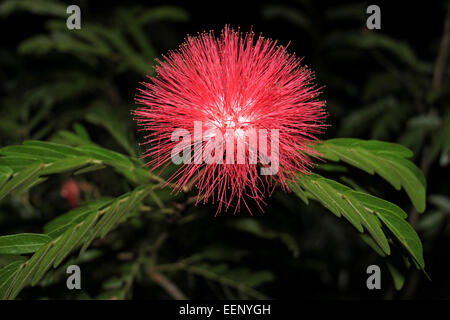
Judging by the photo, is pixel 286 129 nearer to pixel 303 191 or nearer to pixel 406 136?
pixel 303 191

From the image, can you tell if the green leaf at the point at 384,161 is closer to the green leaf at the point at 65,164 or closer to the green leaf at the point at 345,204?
the green leaf at the point at 345,204

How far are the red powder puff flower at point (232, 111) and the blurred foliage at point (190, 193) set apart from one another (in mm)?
141

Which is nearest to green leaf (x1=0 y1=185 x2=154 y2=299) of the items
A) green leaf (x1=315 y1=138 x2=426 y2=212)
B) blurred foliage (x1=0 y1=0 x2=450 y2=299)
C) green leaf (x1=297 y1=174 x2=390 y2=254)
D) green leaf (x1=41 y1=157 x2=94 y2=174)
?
blurred foliage (x1=0 y1=0 x2=450 y2=299)

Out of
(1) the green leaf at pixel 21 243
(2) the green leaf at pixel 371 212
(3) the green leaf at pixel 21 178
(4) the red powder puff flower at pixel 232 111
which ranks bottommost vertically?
(1) the green leaf at pixel 21 243

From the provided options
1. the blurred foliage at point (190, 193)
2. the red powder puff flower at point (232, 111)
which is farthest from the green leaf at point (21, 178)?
the red powder puff flower at point (232, 111)

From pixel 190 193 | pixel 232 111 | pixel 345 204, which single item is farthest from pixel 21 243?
pixel 345 204

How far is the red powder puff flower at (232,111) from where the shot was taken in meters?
1.24

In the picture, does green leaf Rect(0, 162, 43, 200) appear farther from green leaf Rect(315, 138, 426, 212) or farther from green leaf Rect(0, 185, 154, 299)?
green leaf Rect(315, 138, 426, 212)

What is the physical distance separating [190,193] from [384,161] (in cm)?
69

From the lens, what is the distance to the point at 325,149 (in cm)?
133

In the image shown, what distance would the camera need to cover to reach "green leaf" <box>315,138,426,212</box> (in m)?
1.29

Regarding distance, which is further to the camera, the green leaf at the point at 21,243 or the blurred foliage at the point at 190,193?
the blurred foliage at the point at 190,193
